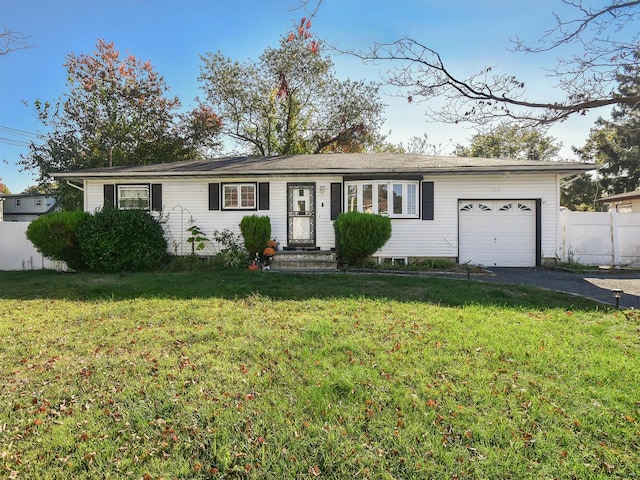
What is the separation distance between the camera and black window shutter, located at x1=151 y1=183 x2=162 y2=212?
1129 centimetres

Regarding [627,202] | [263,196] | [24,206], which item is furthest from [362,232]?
[24,206]

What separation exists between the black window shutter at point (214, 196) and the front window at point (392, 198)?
14.9ft

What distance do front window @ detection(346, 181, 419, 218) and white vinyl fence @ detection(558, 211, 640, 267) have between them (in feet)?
15.4

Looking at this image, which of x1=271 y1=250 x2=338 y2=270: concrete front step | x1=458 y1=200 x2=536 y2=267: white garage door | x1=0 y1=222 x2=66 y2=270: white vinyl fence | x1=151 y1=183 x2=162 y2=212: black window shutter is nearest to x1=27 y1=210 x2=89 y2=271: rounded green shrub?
x1=151 y1=183 x2=162 y2=212: black window shutter

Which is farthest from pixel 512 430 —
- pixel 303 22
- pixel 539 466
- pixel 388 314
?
pixel 303 22

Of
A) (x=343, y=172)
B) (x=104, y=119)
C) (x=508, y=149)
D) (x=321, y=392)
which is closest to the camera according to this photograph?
(x=321, y=392)

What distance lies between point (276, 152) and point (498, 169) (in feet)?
47.7

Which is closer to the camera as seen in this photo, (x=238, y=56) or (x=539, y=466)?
(x=539, y=466)

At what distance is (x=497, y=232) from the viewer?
35.5 feet

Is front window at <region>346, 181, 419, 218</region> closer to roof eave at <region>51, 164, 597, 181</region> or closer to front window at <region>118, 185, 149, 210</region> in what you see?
roof eave at <region>51, 164, 597, 181</region>

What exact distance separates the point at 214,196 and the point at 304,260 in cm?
380

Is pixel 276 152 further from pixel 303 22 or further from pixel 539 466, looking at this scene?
pixel 539 466

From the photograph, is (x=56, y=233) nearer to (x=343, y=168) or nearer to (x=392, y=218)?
(x=343, y=168)

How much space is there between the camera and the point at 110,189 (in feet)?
37.1
